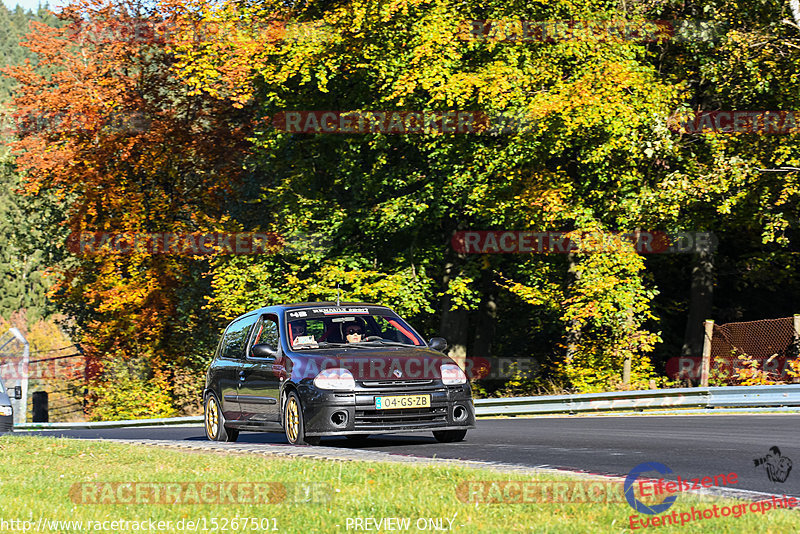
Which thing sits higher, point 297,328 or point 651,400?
point 297,328

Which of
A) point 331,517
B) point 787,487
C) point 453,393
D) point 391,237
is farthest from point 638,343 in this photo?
point 331,517

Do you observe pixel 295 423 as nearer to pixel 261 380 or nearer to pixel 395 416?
pixel 261 380

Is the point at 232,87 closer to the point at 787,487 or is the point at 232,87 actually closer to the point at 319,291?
the point at 319,291

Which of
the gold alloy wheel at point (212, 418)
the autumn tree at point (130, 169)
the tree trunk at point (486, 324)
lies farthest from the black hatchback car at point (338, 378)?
the autumn tree at point (130, 169)

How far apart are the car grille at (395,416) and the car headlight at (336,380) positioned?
31 cm

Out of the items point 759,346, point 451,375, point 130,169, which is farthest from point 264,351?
point 130,169

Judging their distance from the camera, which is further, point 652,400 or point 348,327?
point 652,400

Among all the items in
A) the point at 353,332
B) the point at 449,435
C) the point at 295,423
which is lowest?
the point at 449,435

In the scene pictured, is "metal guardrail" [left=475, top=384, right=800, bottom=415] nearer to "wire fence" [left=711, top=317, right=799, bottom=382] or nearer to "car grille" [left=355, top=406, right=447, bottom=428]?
"wire fence" [left=711, top=317, right=799, bottom=382]

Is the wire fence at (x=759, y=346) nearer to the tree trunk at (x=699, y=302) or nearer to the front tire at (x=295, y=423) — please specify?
the tree trunk at (x=699, y=302)

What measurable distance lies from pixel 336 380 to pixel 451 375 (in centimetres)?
135

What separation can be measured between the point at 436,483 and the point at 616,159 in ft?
71.0

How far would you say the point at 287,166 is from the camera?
36.8 m

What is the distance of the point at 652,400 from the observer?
2167cm
